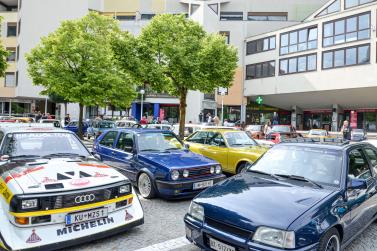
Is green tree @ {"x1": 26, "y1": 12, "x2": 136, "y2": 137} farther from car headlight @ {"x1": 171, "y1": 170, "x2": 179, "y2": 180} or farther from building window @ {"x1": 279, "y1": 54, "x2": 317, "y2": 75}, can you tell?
building window @ {"x1": 279, "y1": 54, "x2": 317, "y2": 75}

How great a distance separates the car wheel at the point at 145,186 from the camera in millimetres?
6860

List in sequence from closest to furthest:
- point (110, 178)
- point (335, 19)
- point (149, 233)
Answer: point (110, 178) → point (149, 233) → point (335, 19)

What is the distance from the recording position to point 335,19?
1238 inches

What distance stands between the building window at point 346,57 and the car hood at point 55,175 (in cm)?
3011

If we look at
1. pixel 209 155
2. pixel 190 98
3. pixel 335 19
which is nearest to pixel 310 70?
pixel 335 19

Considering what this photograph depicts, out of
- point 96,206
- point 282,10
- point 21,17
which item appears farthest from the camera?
point 282,10

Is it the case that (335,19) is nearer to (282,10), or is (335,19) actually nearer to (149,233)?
(282,10)

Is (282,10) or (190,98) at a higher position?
(282,10)

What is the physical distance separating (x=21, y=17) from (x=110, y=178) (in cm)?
4188

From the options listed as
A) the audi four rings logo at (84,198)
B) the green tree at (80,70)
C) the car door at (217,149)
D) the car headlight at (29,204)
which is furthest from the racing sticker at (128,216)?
the green tree at (80,70)

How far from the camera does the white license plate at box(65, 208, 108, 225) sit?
13.2 feet

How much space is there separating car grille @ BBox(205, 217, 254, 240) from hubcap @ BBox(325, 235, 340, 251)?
0.95m

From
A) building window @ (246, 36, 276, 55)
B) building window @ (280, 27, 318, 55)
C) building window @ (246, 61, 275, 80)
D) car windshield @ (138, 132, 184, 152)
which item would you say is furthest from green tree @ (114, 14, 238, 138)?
building window @ (246, 36, 276, 55)

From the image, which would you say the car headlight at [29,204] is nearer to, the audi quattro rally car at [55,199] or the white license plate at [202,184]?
the audi quattro rally car at [55,199]
